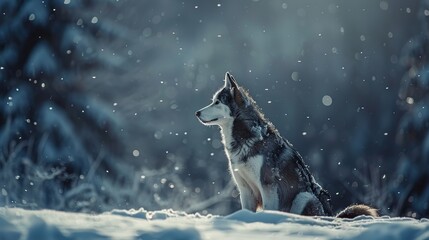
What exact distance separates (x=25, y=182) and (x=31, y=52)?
25.8 ft

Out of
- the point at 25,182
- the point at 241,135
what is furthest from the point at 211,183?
the point at 241,135

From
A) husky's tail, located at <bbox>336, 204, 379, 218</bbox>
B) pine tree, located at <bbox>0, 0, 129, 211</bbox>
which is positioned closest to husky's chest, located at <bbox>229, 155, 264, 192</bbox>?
husky's tail, located at <bbox>336, 204, 379, 218</bbox>

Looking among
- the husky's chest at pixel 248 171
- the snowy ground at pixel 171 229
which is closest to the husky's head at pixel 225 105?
the husky's chest at pixel 248 171

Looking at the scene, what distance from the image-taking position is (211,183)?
22.9 metres

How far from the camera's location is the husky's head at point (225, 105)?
25.6ft

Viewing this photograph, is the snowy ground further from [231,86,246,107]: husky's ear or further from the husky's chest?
[231,86,246,107]: husky's ear

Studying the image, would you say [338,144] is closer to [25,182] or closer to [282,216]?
[25,182]

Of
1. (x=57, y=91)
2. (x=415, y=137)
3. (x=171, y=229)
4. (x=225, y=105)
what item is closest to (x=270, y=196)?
(x=225, y=105)

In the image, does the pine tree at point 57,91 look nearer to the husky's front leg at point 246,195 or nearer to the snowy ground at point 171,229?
the husky's front leg at point 246,195

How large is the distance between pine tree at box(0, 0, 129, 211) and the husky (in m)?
9.39

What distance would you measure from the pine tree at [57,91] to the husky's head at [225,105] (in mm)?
9233

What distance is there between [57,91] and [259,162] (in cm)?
1204

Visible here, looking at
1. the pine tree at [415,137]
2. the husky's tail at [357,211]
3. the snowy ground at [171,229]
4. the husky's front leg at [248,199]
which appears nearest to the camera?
the snowy ground at [171,229]

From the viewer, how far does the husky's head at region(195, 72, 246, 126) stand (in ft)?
25.6
